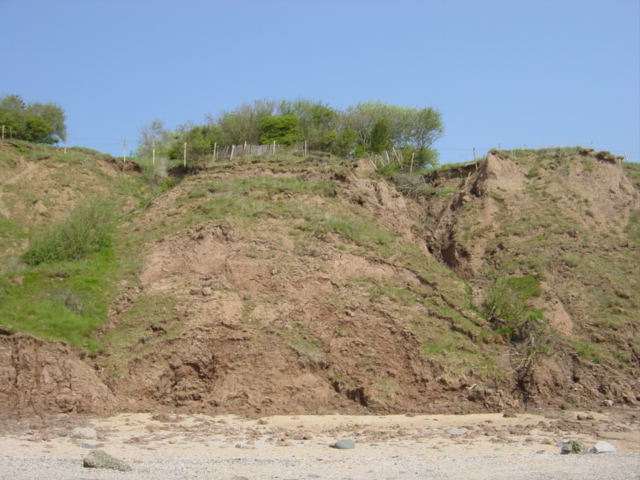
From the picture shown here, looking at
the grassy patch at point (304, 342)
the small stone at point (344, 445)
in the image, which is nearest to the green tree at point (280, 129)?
the grassy patch at point (304, 342)

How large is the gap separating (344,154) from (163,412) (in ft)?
82.5

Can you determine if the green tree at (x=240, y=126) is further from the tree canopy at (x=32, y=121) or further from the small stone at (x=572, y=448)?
the small stone at (x=572, y=448)

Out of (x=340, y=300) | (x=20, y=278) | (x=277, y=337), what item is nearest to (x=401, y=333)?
(x=340, y=300)

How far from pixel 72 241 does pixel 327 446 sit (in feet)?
42.4

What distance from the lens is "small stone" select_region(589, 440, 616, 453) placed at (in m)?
13.2

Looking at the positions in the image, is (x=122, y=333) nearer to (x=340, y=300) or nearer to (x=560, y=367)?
(x=340, y=300)

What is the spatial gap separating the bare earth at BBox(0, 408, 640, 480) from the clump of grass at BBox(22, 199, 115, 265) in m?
8.10

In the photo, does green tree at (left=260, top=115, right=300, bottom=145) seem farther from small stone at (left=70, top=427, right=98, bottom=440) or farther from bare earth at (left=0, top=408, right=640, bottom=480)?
small stone at (left=70, top=427, right=98, bottom=440)

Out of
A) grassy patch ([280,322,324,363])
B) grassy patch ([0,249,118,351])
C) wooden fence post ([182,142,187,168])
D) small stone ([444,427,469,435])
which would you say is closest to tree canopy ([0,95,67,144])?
wooden fence post ([182,142,187,168])

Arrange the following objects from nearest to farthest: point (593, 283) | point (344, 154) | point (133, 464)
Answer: point (133, 464)
point (593, 283)
point (344, 154)

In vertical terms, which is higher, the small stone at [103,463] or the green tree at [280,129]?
the green tree at [280,129]

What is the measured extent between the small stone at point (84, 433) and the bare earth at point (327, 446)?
19 centimetres

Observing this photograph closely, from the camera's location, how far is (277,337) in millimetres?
18547

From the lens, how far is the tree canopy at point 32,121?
39656mm
